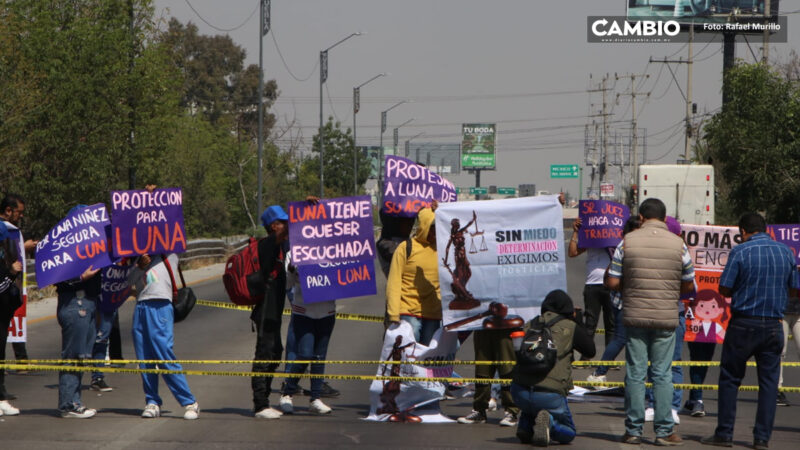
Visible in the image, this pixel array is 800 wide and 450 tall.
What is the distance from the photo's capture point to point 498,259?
383 inches

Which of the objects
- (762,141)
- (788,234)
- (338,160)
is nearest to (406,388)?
(788,234)

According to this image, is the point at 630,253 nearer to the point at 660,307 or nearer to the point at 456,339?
the point at 660,307

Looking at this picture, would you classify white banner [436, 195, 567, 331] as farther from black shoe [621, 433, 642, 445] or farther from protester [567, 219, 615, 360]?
protester [567, 219, 615, 360]

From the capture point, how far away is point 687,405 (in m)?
10.4

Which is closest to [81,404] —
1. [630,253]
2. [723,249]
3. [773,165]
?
[630,253]

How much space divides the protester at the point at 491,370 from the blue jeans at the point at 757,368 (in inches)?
67.9

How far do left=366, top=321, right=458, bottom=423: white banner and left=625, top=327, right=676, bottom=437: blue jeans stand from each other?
66.7 inches

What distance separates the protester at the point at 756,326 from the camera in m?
8.64

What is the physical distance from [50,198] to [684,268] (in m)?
21.2

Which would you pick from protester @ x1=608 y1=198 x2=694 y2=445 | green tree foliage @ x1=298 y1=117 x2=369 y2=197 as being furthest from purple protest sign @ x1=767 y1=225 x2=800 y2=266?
Result: green tree foliage @ x1=298 y1=117 x2=369 y2=197

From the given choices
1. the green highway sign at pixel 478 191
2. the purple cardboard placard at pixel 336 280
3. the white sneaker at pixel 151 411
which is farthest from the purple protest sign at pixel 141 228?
the green highway sign at pixel 478 191

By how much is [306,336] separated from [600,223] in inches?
167

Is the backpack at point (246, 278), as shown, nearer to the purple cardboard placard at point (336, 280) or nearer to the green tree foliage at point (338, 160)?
the purple cardboard placard at point (336, 280)

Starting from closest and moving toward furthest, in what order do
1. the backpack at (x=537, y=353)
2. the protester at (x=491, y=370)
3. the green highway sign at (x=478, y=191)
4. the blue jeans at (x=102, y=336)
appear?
the backpack at (x=537, y=353) < the protester at (x=491, y=370) < the blue jeans at (x=102, y=336) < the green highway sign at (x=478, y=191)
